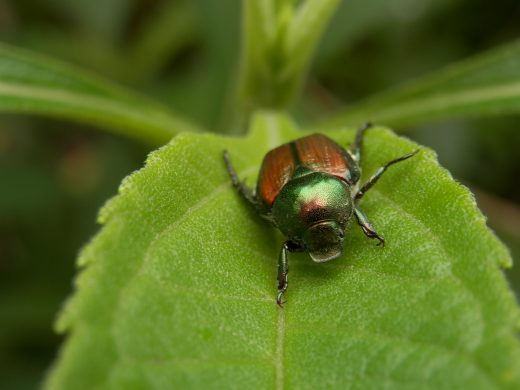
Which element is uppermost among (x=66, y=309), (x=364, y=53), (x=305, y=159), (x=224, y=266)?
(x=66, y=309)

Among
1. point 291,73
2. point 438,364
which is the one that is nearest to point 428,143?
point 291,73

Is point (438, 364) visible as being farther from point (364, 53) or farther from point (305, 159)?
point (364, 53)

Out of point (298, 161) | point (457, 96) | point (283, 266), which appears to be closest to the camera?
point (283, 266)

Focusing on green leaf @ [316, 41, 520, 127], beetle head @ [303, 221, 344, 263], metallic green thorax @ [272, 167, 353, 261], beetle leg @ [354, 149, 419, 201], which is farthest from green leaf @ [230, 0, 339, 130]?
beetle head @ [303, 221, 344, 263]

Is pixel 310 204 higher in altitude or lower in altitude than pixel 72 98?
lower

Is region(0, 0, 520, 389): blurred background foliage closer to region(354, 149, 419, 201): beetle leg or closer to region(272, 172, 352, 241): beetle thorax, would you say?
region(272, 172, 352, 241): beetle thorax

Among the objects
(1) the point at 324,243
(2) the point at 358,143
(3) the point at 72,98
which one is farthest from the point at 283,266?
(3) the point at 72,98

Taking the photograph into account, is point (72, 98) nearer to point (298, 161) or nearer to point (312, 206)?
point (298, 161)
